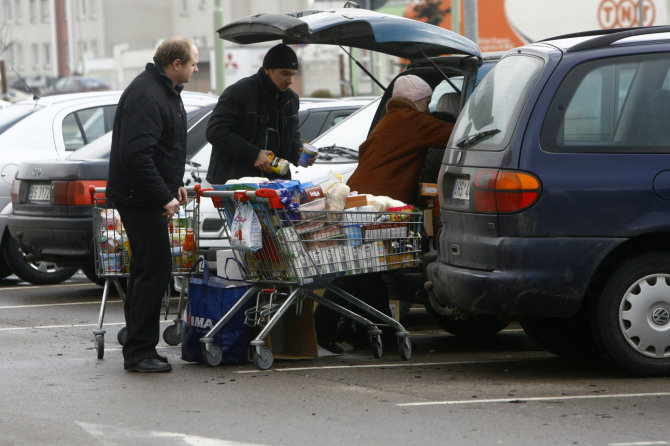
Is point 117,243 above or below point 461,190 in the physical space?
below

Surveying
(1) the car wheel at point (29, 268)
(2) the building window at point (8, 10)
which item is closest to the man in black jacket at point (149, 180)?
(1) the car wheel at point (29, 268)

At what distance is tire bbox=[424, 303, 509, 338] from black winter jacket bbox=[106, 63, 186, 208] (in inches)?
86.2

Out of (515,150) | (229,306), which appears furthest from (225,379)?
(515,150)

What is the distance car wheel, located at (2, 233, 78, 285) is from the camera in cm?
1253

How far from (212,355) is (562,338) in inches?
83.1

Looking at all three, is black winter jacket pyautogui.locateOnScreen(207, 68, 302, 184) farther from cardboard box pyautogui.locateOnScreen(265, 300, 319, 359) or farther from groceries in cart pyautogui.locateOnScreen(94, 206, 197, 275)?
cardboard box pyautogui.locateOnScreen(265, 300, 319, 359)

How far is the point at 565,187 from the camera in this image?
6.75 meters

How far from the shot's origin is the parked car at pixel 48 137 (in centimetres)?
1267

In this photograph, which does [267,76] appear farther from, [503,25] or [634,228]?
[503,25]

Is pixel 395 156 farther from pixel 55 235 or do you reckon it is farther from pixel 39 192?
pixel 39 192

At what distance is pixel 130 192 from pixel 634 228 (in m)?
2.89

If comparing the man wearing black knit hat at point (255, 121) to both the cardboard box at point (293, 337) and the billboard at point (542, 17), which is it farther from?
the billboard at point (542, 17)

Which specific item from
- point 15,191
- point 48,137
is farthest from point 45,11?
point 15,191

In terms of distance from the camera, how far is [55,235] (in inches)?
431
